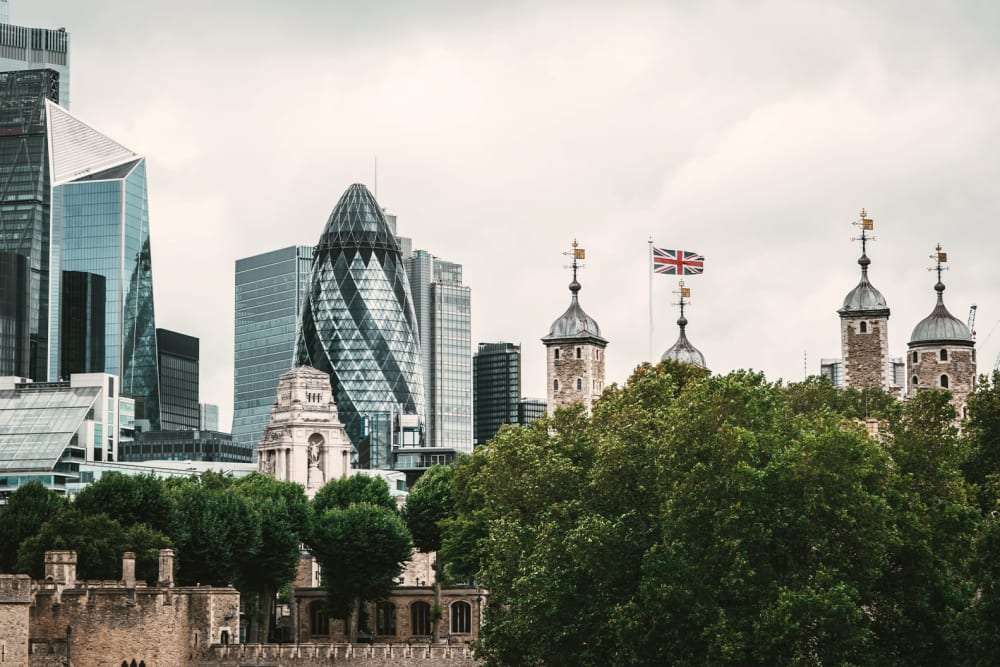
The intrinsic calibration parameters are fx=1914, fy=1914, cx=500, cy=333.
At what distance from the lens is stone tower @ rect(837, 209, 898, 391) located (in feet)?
445

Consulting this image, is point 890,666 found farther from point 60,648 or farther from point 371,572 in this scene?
point 371,572

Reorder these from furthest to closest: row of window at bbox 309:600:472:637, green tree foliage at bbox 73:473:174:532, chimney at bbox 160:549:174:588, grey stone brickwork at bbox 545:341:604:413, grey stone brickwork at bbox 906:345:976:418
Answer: grey stone brickwork at bbox 545:341:604:413
grey stone brickwork at bbox 906:345:976:418
row of window at bbox 309:600:472:637
green tree foliage at bbox 73:473:174:532
chimney at bbox 160:549:174:588

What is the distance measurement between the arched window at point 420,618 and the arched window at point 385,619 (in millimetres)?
1448

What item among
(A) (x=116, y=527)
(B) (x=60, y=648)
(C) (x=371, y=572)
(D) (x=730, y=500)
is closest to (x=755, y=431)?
(D) (x=730, y=500)

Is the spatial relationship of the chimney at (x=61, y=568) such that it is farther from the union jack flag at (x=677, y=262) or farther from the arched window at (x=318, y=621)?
the union jack flag at (x=677, y=262)

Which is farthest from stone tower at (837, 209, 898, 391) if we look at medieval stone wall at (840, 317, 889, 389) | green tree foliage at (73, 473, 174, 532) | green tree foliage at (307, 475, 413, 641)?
green tree foliage at (73, 473, 174, 532)

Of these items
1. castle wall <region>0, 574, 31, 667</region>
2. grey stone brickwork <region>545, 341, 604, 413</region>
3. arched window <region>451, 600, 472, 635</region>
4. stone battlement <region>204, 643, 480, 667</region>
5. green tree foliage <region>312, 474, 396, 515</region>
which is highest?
grey stone brickwork <region>545, 341, 604, 413</region>

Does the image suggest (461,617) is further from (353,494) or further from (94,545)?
(94,545)

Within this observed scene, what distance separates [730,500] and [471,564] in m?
49.2

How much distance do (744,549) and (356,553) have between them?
55.6 meters

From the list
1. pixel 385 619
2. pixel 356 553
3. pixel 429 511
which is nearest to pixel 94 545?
pixel 356 553

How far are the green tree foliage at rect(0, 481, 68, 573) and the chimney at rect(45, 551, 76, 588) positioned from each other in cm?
1841

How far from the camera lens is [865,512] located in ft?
222

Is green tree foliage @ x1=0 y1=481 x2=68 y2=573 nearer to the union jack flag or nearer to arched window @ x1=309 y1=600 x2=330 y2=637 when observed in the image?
arched window @ x1=309 y1=600 x2=330 y2=637
